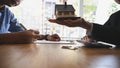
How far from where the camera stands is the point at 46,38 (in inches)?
75.5

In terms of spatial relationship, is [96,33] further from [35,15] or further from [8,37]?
[35,15]

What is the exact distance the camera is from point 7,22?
2111mm

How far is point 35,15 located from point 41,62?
11.6 ft

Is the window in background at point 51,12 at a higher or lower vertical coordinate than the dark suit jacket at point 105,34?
higher

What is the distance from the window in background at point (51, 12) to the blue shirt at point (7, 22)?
6.74 ft

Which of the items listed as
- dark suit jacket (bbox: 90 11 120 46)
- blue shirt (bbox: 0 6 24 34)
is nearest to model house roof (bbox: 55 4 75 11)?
dark suit jacket (bbox: 90 11 120 46)

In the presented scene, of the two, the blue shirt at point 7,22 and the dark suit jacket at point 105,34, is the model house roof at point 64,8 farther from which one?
the blue shirt at point 7,22

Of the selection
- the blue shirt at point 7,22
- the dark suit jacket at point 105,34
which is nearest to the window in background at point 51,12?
the blue shirt at point 7,22

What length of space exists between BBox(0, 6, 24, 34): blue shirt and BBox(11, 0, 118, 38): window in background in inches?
80.9

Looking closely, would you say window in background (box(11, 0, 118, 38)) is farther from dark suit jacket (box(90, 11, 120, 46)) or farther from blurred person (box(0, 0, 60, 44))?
dark suit jacket (box(90, 11, 120, 46))

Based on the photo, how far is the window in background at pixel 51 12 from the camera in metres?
4.36

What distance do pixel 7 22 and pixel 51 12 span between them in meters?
2.20

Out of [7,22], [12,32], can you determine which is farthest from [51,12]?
[12,32]

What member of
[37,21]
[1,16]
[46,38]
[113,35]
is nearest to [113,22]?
[113,35]
